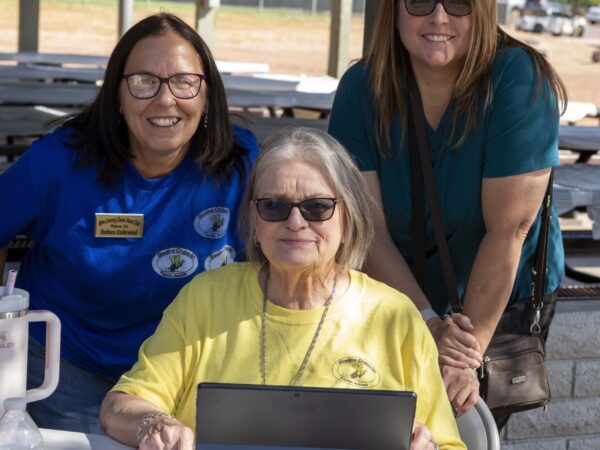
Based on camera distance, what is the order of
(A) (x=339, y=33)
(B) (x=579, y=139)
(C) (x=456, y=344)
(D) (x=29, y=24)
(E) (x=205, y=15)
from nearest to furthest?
(C) (x=456, y=344) < (B) (x=579, y=139) < (E) (x=205, y=15) < (A) (x=339, y=33) < (D) (x=29, y=24)

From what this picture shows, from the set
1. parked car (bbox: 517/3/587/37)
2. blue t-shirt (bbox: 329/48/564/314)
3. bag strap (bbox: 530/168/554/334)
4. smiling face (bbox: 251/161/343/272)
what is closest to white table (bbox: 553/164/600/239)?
blue t-shirt (bbox: 329/48/564/314)

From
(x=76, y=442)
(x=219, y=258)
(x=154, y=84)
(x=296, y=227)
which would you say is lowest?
(x=76, y=442)

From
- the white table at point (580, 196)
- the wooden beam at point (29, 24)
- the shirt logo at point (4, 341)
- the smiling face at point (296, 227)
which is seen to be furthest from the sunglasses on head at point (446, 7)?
the wooden beam at point (29, 24)

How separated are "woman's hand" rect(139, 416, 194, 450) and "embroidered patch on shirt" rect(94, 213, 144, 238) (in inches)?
30.3

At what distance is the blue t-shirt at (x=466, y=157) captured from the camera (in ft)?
9.57

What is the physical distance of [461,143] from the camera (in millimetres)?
2965

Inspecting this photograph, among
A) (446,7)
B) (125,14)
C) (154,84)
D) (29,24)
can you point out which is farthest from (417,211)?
(29,24)

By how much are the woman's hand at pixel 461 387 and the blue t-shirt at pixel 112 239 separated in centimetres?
66

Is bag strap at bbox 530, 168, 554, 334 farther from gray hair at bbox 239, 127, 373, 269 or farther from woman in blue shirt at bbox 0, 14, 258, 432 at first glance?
woman in blue shirt at bbox 0, 14, 258, 432

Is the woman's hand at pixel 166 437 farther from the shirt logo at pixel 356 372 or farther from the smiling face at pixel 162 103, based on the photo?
the smiling face at pixel 162 103

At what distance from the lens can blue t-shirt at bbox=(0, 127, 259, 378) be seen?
2.87m

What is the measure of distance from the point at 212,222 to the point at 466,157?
70cm

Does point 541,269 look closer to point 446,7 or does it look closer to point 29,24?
point 446,7

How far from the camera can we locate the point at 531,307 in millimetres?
3141
